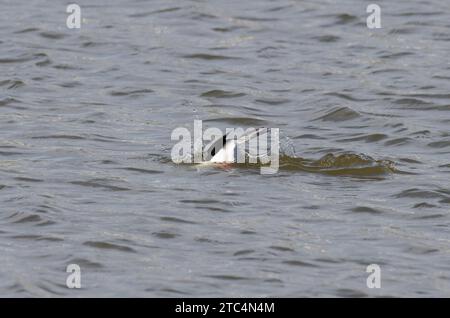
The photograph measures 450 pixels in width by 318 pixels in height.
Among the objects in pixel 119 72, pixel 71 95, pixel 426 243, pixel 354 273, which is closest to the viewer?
pixel 354 273

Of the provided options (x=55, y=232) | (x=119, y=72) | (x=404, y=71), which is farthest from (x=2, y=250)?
(x=404, y=71)

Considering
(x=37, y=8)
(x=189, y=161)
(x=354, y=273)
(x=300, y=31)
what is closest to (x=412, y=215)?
(x=354, y=273)

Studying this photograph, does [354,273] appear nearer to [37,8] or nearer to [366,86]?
[366,86]

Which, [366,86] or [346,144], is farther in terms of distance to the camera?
[366,86]

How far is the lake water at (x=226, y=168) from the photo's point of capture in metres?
8.81

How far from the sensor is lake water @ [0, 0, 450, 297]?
8.81m

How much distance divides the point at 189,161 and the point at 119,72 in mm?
3846

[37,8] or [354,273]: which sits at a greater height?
[37,8]

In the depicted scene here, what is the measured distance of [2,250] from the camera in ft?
29.6

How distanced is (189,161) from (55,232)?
256 centimetres

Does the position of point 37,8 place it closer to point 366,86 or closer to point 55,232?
point 366,86

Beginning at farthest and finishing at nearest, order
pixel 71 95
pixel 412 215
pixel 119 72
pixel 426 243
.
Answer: pixel 119 72
pixel 71 95
pixel 412 215
pixel 426 243

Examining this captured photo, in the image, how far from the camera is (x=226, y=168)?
11594 mm

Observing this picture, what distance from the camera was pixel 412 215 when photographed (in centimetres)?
1016
